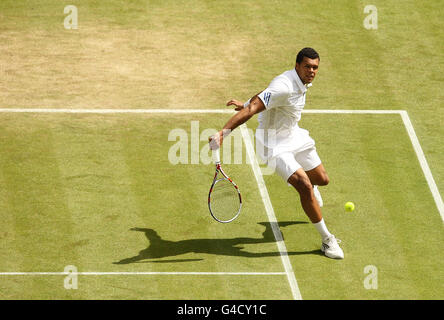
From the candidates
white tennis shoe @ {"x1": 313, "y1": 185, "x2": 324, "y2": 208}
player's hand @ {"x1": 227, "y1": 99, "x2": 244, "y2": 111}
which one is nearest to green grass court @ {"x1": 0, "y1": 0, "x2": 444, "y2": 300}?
white tennis shoe @ {"x1": 313, "y1": 185, "x2": 324, "y2": 208}

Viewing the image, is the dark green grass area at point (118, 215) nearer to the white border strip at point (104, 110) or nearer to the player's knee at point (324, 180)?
the white border strip at point (104, 110)

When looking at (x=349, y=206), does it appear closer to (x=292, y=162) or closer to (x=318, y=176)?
(x=318, y=176)

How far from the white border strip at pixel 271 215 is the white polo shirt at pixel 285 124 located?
1.22 meters

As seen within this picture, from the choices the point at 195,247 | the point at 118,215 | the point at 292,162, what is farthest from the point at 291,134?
the point at 118,215

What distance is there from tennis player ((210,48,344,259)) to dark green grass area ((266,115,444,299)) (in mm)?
467

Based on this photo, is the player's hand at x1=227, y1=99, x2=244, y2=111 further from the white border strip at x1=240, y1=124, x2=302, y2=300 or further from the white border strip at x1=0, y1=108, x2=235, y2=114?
the white border strip at x1=0, y1=108, x2=235, y2=114

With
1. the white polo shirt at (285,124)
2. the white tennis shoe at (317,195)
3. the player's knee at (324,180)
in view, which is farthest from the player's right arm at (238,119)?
the white tennis shoe at (317,195)

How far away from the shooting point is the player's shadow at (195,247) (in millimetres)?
14258

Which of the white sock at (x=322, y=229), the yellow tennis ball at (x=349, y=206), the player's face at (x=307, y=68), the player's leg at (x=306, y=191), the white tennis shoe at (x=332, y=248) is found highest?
the player's face at (x=307, y=68)

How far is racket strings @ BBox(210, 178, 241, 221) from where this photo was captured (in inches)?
569

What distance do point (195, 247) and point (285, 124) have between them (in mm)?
2176

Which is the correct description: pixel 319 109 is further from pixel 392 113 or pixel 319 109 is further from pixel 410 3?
pixel 410 3

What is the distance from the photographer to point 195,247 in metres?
14.5

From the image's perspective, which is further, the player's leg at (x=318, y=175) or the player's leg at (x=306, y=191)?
the player's leg at (x=318, y=175)
